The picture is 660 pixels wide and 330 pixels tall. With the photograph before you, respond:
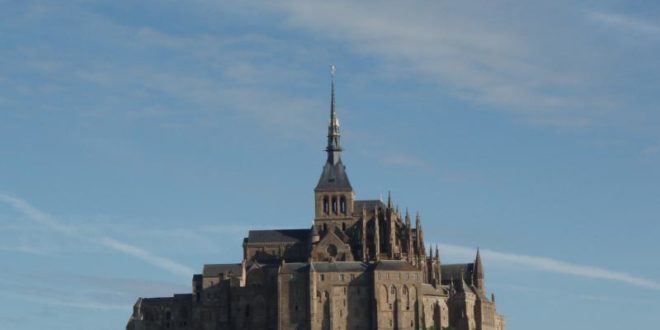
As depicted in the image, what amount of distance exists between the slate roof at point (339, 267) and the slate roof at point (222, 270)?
30.6ft

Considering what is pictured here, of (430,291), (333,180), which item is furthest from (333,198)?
(430,291)

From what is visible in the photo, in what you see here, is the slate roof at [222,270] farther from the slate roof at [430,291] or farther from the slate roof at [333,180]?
the slate roof at [430,291]

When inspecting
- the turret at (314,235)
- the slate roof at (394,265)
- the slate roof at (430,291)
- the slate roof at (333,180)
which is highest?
the slate roof at (333,180)

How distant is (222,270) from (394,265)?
19298 millimetres

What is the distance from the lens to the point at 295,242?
15412cm

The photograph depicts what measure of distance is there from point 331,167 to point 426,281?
17455 mm

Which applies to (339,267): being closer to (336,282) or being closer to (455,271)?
(336,282)

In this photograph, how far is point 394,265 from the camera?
473 ft

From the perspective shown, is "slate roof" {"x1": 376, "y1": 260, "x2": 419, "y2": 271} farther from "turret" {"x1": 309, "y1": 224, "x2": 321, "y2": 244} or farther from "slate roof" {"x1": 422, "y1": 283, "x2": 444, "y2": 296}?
"turret" {"x1": 309, "y1": 224, "x2": 321, "y2": 244}

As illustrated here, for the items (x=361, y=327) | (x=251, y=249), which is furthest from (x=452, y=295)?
(x=251, y=249)

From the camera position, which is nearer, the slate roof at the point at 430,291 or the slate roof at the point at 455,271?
the slate roof at the point at 430,291

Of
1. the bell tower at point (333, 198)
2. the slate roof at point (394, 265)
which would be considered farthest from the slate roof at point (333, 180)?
the slate roof at point (394, 265)

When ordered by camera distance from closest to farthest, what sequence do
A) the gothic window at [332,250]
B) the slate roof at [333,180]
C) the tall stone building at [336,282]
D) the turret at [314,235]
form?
the tall stone building at [336,282] → the gothic window at [332,250] → the turret at [314,235] → the slate roof at [333,180]

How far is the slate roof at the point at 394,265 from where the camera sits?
14400 cm
